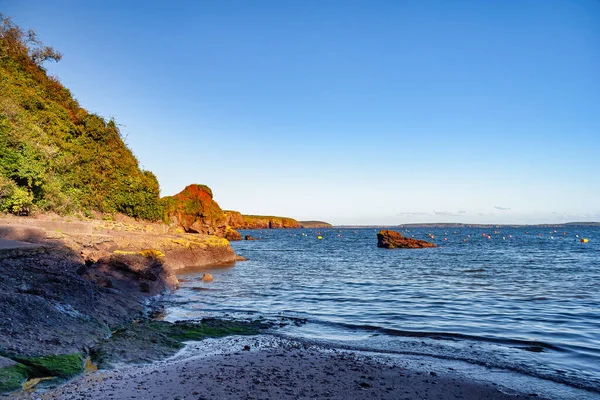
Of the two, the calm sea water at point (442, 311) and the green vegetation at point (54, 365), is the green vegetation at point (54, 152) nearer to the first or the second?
the calm sea water at point (442, 311)

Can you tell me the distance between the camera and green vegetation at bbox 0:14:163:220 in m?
21.7

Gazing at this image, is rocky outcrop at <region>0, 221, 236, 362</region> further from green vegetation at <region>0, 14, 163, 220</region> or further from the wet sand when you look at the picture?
green vegetation at <region>0, 14, 163, 220</region>

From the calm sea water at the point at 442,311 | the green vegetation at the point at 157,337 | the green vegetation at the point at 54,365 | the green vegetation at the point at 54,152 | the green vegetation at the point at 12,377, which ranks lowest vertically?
the calm sea water at the point at 442,311

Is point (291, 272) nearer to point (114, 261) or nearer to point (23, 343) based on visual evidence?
point (114, 261)

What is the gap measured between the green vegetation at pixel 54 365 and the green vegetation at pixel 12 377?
0.69 ft

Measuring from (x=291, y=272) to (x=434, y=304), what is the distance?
1362cm

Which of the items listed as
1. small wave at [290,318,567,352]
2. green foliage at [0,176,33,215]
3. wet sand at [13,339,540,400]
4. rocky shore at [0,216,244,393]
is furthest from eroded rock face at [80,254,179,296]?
small wave at [290,318,567,352]

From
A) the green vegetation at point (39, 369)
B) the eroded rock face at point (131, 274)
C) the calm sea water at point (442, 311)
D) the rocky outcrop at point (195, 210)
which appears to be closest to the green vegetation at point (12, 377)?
the green vegetation at point (39, 369)

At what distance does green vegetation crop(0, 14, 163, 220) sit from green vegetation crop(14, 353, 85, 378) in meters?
16.1

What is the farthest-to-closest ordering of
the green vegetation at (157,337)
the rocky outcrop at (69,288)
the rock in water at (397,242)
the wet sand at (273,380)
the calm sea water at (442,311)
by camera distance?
the rock in water at (397,242), the calm sea water at (442,311), the green vegetation at (157,337), the rocky outcrop at (69,288), the wet sand at (273,380)

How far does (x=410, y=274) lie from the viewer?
26.2 m

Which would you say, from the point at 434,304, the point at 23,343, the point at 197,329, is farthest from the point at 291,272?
the point at 23,343

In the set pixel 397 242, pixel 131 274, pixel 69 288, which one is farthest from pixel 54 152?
pixel 397 242

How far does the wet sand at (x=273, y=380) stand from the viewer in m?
6.23
